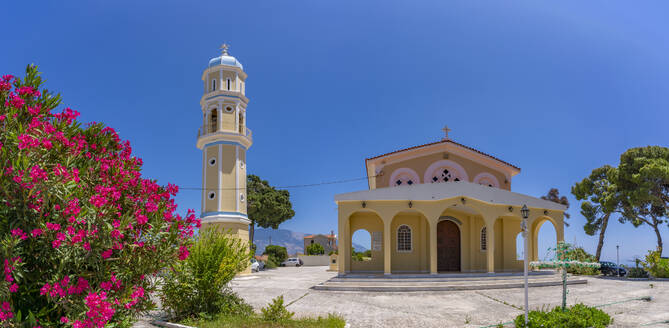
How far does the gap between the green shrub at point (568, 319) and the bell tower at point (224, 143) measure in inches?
810

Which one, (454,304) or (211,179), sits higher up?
(211,179)

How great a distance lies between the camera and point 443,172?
24.5 meters

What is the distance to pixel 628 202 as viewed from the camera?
96.7 ft

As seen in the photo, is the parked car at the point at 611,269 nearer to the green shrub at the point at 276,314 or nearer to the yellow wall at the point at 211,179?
the yellow wall at the point at 211,179

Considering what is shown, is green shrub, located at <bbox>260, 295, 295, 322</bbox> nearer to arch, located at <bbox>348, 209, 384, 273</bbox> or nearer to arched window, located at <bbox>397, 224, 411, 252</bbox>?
arch, located at <bbox>348, 209, 384, 273</bbox>

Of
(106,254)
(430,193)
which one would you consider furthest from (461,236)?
(106,254)

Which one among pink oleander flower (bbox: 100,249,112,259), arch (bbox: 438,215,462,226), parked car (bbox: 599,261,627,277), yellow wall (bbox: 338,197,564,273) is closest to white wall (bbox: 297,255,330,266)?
parked car (bbox: 599,261,627,277)

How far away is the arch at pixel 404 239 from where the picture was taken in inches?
883

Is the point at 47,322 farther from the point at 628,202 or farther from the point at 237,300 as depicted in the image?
the point at 628,202

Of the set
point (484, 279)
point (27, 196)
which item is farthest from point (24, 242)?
point (484, 279)

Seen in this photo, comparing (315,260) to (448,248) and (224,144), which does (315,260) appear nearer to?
(224,144)

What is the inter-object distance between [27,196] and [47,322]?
2.05 meters

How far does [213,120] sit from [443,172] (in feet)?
50.9

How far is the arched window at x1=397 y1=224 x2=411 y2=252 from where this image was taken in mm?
22453
